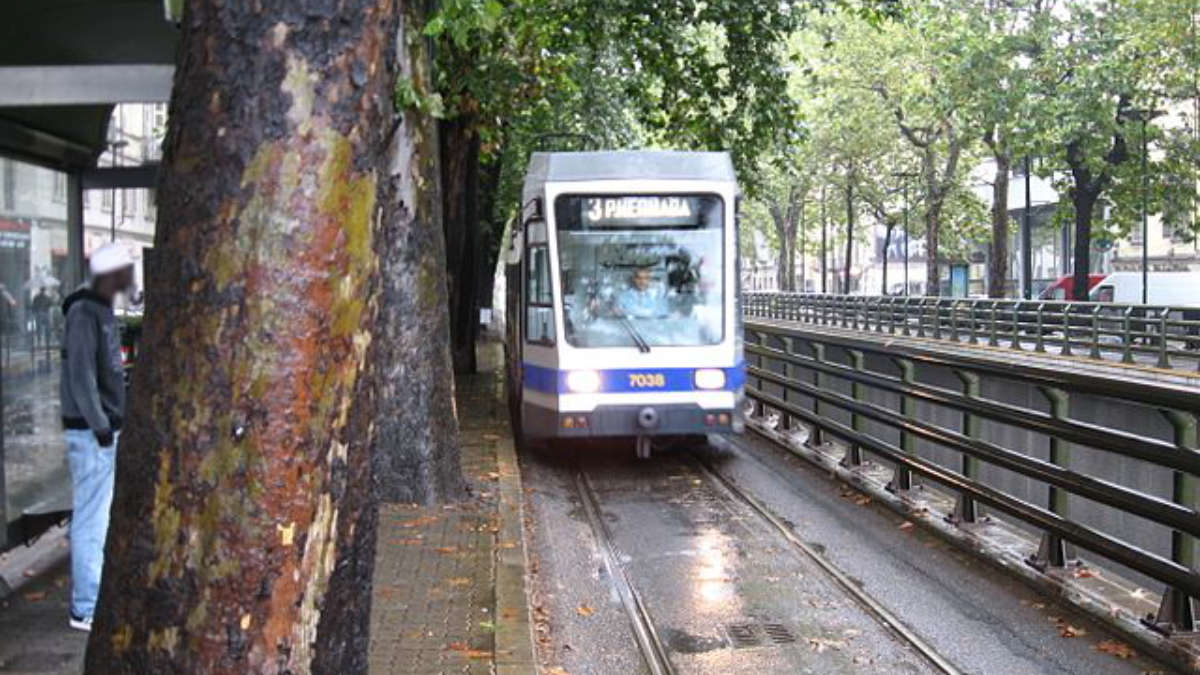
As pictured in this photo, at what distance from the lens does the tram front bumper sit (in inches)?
477

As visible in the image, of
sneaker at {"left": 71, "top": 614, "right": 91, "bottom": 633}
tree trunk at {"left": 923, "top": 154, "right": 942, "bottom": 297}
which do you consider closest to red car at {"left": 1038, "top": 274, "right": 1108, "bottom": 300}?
tree trunk at {"left": 923, "top": 154, "right": 942, "bottom": 297}

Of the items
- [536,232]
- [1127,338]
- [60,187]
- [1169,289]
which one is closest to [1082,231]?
[1169,289]

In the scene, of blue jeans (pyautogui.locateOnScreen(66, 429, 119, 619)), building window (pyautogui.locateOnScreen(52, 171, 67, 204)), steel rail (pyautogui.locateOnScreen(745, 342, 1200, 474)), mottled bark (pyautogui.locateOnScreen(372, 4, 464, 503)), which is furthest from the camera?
mottled bark (pyautogui.locateOnScreen(372, 4, 464, 503))

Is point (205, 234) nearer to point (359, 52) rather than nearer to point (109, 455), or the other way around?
point (359, 52)

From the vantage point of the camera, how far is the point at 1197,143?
31094 millimetres

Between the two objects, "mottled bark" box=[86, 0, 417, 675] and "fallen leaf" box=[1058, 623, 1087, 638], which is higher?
"mottled bark" box=[86, 0, 417, 675]

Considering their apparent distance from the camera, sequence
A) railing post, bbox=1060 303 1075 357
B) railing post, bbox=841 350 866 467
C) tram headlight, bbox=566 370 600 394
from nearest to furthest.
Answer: railing post, bbox=841 350 866 467 → tram headlight, bbox=566 370 600 394 → railing post, bbox=1060 303 1075 357

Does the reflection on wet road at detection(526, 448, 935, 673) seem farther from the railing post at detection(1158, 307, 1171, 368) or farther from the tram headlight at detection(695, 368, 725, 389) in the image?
the railing post at detection(1158, 307, 1171, 368)

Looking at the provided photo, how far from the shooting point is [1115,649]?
6.09 m

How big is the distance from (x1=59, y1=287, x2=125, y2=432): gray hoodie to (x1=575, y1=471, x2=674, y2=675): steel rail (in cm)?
281

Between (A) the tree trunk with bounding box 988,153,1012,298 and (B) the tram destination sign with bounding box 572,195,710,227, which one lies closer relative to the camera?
(B) the tram destination sign with bounding box 572,195,710,227

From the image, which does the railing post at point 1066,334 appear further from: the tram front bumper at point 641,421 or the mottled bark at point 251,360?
the mottled bark at point 251,360

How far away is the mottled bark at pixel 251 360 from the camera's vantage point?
2.94 metres

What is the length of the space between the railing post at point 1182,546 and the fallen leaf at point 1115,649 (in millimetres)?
191
